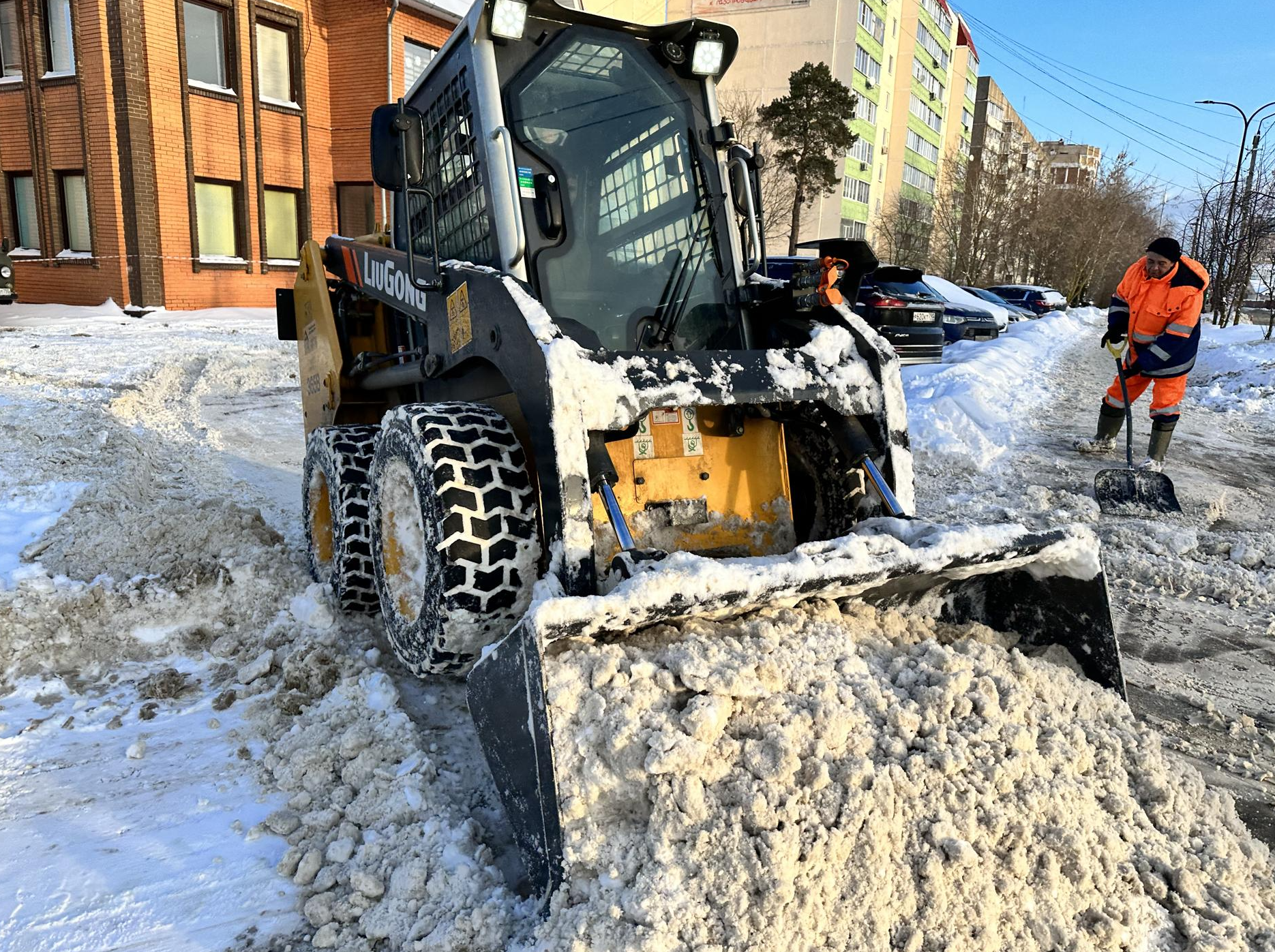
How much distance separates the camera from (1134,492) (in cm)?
576

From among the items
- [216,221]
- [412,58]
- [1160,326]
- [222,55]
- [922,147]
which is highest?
[922,147]

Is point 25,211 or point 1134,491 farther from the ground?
point 25,211

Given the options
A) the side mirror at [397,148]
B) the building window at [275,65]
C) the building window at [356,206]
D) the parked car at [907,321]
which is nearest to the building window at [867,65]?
the building window at [356,206]

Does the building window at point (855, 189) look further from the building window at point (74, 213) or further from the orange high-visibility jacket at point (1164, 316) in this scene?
the orange high-visibility jacket at point (1164, 316)

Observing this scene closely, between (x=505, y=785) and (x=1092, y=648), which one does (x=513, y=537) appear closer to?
(x=505, y=785)

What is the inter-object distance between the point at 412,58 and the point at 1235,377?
1751 centimetres

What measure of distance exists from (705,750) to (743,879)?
0.98ft

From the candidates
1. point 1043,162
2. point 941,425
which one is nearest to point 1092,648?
point 941,425

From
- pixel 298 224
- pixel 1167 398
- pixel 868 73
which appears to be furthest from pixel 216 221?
pixel 868 73

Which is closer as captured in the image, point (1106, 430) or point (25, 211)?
point (1106, 430)

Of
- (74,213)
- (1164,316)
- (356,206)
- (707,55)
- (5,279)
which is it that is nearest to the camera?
(707,55)

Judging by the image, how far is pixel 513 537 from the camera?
271 cm

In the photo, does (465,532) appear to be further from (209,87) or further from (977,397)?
(209,87)

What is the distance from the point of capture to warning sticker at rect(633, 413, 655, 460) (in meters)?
3.17
